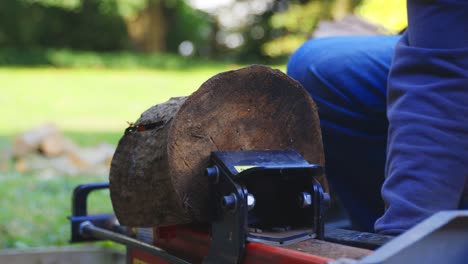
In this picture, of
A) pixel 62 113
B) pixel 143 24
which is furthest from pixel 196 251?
pixel 143 24

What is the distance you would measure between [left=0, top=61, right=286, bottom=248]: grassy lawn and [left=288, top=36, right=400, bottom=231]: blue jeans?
5.17 feet

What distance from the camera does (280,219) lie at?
4.64 feet

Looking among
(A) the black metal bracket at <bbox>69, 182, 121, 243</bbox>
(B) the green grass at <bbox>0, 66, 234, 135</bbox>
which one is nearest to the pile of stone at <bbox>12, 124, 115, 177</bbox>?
(B) the green grass at <bbox>0, 66, 234, 135</bbox>

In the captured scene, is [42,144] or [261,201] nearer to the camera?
[261,201]

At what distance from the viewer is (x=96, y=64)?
21438 mm

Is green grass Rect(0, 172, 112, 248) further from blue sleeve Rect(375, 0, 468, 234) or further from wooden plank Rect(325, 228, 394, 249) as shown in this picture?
blue sleeve Rect(375, 0, 468, 234)

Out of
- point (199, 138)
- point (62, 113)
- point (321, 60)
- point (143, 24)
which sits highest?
point (143, 24)

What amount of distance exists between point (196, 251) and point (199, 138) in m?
0.25

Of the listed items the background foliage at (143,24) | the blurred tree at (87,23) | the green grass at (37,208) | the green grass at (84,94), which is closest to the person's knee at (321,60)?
the green grass at (37,208)

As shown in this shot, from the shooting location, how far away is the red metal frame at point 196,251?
1.16m

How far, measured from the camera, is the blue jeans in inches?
74.5

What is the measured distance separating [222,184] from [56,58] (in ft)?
68.5

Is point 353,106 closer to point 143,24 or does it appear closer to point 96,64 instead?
point 96,64

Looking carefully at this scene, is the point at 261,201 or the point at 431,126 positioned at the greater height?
the point at 431,126
